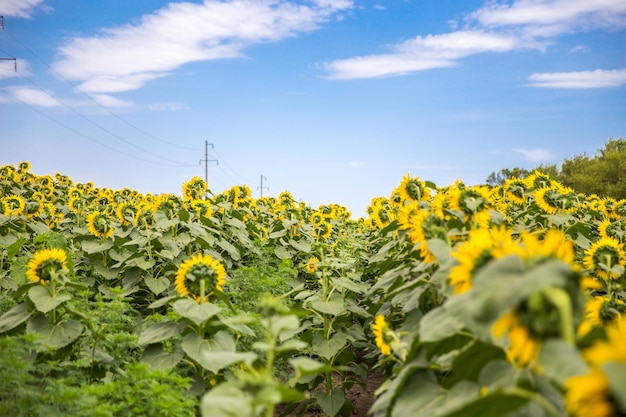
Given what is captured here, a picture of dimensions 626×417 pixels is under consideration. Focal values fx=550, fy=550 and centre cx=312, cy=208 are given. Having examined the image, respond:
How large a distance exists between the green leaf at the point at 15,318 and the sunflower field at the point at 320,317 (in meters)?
0.01

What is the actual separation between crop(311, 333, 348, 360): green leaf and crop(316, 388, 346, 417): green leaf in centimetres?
33

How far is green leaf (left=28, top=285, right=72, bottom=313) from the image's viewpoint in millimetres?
3658

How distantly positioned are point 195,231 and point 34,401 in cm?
296

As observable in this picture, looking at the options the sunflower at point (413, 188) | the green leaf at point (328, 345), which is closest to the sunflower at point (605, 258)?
the sunflower at point (413, 188)

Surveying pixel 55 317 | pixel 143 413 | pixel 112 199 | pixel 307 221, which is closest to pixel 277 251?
pixel 307 221

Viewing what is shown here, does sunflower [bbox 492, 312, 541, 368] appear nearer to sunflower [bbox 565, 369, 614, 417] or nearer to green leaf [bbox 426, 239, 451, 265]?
sunflower [bbox 565, 369, 614, 417]

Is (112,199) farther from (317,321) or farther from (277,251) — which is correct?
(317,321)

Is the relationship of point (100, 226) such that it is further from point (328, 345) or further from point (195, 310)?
point (195, 310)

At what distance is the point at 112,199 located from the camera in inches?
500

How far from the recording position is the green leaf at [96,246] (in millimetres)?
6188

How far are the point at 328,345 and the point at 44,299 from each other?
233cm

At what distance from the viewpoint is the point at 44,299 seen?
147 inches

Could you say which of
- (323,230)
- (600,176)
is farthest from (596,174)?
(323,230)

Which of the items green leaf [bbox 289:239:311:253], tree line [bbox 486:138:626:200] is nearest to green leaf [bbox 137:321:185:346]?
green leaf [bbox 289:239:311:253]
